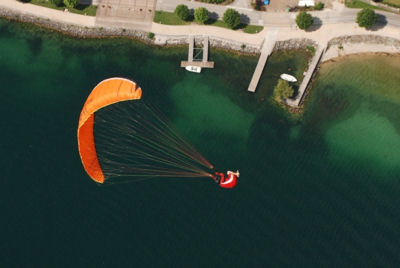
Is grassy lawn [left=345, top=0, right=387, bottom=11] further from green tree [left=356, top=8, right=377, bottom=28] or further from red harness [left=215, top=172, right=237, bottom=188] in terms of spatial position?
red harness [left=215, top=172, right=237, bottom=188]

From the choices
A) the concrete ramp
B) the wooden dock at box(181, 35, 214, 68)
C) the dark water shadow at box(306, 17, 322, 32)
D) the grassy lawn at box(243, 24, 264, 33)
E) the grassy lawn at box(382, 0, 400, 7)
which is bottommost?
the wooden dock at box(181, 35, 214, 68)

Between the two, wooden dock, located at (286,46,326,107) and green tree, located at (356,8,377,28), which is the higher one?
green tree, located at (356,8,377,28)

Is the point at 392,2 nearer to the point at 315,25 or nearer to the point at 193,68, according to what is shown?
the point at 315,25

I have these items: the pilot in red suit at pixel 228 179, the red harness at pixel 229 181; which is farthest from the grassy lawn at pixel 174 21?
the red harness at pixel 229 181

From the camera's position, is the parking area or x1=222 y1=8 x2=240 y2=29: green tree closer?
x1=222 y1=8 x2=240 y2=29: green tree

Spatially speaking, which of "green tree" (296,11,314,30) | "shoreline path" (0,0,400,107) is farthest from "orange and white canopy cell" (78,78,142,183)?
"green tree" (296,11,314,30)

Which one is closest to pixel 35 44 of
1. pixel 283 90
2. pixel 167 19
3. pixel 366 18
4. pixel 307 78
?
pixel 167 19

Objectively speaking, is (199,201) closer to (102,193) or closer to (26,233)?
(102,193)

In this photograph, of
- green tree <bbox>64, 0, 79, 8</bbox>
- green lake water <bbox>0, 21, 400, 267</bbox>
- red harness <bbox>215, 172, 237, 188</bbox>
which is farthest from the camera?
green tree <bbox>64, 0, 79, 8</bbox>
